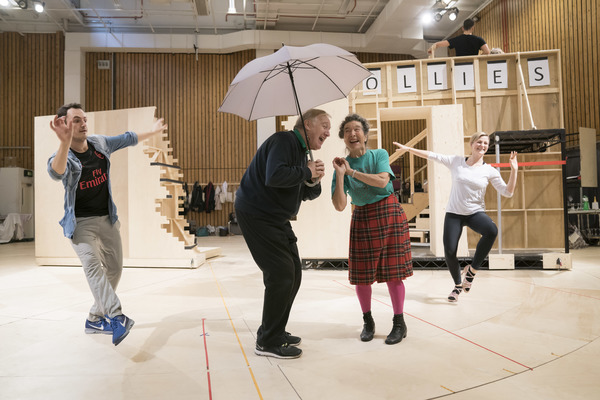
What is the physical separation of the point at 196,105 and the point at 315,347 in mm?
12604

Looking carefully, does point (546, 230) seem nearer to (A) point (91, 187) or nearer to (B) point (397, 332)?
(B) point (397, 332)

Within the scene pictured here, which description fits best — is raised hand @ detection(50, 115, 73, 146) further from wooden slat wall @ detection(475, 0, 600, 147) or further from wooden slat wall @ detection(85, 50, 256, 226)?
wooden slat wall @ detection(85, 50, 256, 226)

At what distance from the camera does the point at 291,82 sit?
2.61 m

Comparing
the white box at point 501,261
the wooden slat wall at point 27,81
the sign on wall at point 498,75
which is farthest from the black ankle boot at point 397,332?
the wooden slat wall at point 27,81

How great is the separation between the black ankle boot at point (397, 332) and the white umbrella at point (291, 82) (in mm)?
1432

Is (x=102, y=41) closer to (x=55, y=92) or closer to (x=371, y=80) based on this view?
(x=55, y=92)

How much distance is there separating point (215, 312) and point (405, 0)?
31.4 ft

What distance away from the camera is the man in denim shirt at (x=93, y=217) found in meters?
2.47

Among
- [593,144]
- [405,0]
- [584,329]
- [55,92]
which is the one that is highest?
[405,0]

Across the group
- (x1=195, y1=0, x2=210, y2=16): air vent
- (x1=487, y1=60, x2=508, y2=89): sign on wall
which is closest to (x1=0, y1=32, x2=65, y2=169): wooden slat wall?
(x1=195, y1=0, x2=210, y2=16): air vent

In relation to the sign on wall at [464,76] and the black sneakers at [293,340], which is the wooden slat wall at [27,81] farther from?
the black sneakers at [293,340]

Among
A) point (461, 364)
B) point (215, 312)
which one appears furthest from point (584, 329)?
point (215, 312)

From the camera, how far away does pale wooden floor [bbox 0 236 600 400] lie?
1.92m

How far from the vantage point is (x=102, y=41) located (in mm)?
13000
